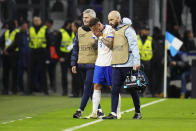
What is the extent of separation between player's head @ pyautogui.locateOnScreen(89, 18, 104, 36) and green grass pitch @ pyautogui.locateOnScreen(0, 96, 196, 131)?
1.55 m

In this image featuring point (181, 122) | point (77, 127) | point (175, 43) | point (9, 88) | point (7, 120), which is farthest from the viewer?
point (9, 88)

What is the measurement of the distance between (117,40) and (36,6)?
1327 centimetres

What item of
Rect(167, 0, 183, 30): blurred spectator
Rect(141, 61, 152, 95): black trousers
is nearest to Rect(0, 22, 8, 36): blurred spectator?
Rect(141, 61, 152, 95): black trousers

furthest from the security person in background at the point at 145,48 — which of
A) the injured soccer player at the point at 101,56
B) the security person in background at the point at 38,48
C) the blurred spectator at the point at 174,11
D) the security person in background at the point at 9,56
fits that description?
the injured soccer player at the point at 101,56

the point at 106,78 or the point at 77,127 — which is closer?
the point at 77,127

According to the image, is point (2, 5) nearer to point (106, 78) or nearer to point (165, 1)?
point (165, 1)

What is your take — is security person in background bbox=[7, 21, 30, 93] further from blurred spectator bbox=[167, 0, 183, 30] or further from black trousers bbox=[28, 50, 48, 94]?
blurred spectator bbox=[167, 0, 183, 30]

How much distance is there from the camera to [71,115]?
16344mm

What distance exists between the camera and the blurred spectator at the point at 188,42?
80.0ft

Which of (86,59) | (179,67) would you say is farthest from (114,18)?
(179,67)

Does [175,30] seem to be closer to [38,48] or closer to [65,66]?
[65,66]

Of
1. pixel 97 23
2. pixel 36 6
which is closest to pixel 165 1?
pixel 36 6

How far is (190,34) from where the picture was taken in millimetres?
24344

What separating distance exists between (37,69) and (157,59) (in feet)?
11.3
